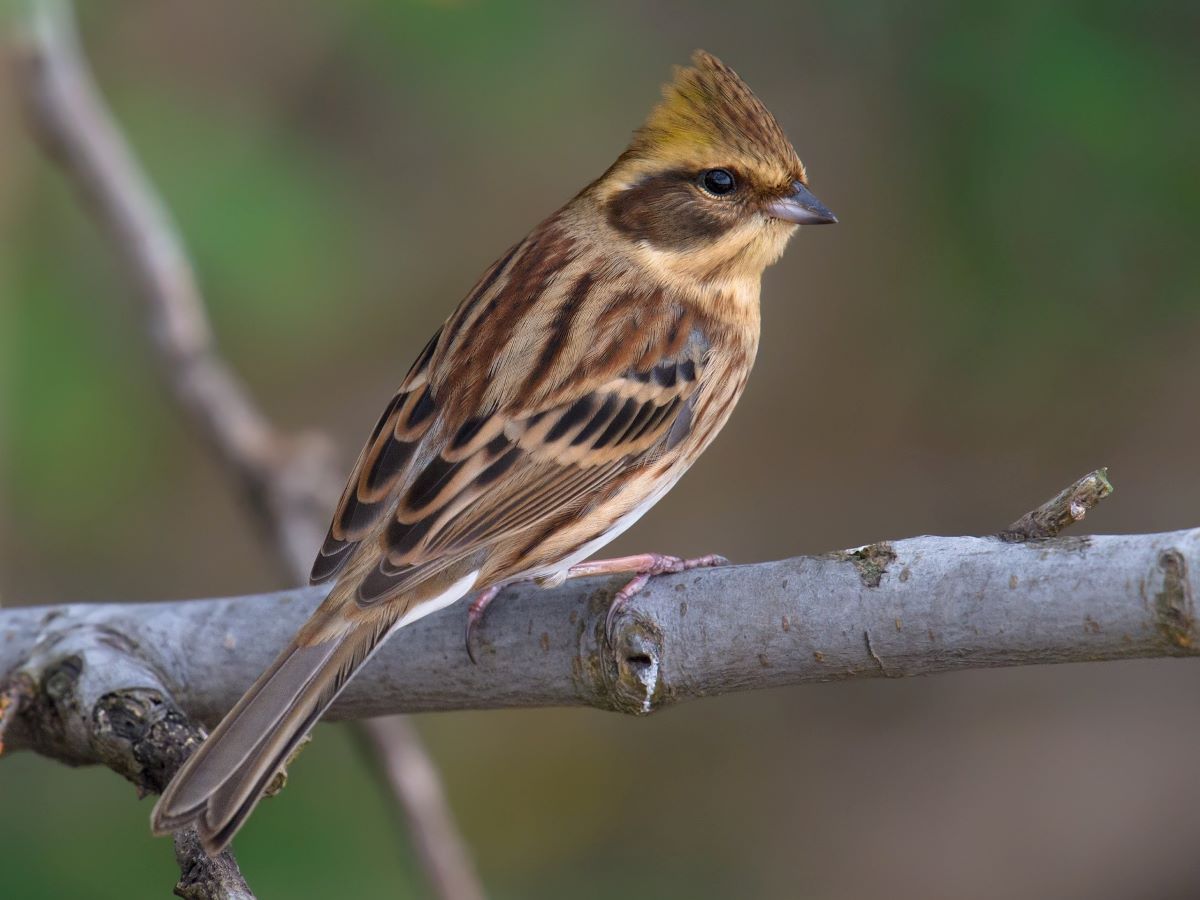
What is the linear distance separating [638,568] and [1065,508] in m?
1.00

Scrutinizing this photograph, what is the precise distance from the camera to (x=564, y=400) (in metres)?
3.73

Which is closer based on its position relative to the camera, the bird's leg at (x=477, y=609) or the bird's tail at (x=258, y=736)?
the bird's tail at (x=258, y=736)

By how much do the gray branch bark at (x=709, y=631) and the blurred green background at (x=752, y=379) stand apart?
1.60 meters

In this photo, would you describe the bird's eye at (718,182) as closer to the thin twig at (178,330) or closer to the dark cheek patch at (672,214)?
the dark cheek patch at (672,214)

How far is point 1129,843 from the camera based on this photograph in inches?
268

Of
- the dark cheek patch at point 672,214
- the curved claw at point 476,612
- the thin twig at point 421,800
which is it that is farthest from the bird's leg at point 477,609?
the dark cheek patch at point 672,214

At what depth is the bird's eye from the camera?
4.11 meters

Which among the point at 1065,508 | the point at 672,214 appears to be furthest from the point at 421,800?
the point at 1065,508

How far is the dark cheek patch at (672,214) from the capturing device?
4148mm

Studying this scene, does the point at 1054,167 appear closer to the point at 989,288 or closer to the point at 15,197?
the point at 989,288

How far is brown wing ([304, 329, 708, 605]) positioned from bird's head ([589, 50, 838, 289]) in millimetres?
402

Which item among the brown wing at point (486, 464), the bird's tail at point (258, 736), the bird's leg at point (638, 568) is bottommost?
the bird's tail at point (258, 736)

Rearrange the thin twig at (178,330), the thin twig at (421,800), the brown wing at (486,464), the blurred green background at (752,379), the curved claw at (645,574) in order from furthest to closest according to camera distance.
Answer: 1. the blurred green background at (752,379)
2. the thin twig at (178,330)
3. the thin twig at (421,800)
4. the brown wing at (486,464)
5. the curved claw at (645,574)

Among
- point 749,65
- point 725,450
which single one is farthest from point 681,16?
point 725,450
